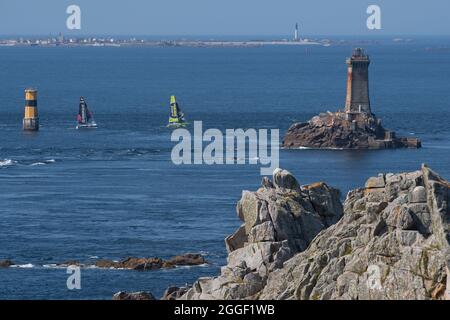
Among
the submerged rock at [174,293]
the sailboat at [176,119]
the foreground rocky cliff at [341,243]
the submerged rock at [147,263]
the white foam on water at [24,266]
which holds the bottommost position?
the sailboat at [176,119]

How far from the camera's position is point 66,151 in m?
113

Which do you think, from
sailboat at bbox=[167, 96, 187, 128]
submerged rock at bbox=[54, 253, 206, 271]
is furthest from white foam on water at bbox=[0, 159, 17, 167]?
submerged rock at bbox=[54, 253, 206, 271]

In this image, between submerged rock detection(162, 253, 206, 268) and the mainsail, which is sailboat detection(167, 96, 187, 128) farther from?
submerged rock detection(162, 253, 206, 268)

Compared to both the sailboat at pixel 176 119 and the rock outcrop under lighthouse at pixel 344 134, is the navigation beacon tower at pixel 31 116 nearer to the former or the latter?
the sailboat at pixel 176 119

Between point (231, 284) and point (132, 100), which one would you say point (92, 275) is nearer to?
point (231, 284)

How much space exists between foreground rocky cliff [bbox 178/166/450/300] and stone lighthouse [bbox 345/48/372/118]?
7734 cm

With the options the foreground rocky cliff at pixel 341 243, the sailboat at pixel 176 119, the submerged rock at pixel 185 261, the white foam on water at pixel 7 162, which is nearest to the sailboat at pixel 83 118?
the sailboat at pixel 176 119

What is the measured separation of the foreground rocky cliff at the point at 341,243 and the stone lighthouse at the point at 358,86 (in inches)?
3045

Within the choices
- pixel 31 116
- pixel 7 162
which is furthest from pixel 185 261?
pixel 31 116

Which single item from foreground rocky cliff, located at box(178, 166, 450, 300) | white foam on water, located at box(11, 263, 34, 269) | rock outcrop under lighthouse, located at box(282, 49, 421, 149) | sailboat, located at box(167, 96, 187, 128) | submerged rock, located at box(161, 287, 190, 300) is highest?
foreground rocky cliff, located at box(178, 166, 450, 300)

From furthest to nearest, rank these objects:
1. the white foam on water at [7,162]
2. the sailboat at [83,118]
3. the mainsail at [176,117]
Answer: the mainsail at [176,117]
the sailboat at [83,118]
the white foam on water at [7,162]

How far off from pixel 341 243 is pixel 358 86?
3462 inches

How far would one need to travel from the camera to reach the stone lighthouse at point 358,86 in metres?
124

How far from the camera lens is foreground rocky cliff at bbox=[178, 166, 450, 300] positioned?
112 feet
